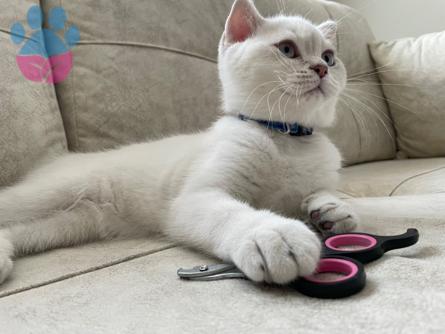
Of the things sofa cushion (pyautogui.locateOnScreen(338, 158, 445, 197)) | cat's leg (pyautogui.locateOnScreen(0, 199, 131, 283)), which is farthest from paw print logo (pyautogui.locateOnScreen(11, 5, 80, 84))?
sofa cushion (pyautogui.locateOnScreen(338, 158, 445, 197))

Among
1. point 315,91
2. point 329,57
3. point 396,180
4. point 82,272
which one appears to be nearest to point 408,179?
point 396,180

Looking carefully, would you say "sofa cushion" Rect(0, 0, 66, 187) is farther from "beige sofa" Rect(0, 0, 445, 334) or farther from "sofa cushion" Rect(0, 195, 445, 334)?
"sofa cushion" Rect(0, 195, 445, 334)

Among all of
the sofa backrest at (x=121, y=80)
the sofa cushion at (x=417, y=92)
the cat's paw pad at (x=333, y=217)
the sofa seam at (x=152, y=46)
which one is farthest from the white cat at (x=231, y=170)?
the sofa cushion at (x=417, y=92)

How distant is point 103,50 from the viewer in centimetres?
151

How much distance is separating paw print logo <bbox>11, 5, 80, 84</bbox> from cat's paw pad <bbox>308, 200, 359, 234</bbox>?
97cm

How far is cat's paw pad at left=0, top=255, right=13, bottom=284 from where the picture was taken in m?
0.78

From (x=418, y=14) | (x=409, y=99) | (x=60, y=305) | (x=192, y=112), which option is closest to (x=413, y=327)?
(x=60, y=305)

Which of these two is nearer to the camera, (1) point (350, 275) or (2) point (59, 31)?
(1) point (350, 275)

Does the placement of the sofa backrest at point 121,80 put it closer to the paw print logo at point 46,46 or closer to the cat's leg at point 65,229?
the paw print logo at point 46,46

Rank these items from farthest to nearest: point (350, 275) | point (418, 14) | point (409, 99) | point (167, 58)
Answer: point (418, 14) < point (409, 99) < point (167, 58) < point (350, 275)

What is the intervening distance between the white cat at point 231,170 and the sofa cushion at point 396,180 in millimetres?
458

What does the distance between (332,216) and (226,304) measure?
1.42 feet

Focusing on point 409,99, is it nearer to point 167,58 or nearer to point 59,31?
point 167,58

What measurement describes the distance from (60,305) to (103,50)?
3.59 ft
